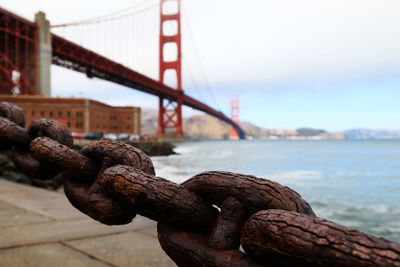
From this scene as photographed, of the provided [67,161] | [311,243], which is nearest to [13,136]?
[67,161]

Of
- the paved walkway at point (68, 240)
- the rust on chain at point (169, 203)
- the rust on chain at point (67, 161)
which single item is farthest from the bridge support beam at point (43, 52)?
the rust on chain at point (169, 203)

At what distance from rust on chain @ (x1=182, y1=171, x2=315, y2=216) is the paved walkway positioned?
685 mm

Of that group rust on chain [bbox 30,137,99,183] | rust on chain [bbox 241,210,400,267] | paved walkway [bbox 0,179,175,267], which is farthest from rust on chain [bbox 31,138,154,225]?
paved walkway [bbox 0,179,175,267]

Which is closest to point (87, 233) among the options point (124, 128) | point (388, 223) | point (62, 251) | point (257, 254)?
point (62, 251)

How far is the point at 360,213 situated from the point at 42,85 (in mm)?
11806

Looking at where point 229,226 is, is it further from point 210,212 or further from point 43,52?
point 43,52

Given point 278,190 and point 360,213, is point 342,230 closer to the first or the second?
Result: point 278,190

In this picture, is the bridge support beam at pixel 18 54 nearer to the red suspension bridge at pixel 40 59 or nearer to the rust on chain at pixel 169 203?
the red suspension bridge at pixel 40 59

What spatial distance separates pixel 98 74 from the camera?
13.4m

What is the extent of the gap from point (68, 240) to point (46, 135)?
66cm

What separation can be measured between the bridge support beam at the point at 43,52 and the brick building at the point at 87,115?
6.85 metres

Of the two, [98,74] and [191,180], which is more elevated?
[98,74]

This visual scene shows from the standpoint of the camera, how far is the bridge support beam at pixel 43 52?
488 inches

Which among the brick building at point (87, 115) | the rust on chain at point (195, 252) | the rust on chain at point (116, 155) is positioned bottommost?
the rust on chain at point (195, 252)
